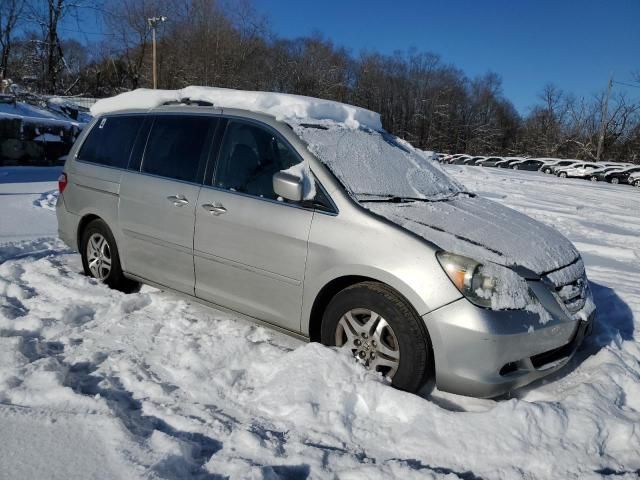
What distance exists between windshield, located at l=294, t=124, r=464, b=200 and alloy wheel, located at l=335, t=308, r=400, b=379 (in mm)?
763

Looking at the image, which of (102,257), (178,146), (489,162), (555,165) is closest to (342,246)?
(178,146)

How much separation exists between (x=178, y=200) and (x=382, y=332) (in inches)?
73.5

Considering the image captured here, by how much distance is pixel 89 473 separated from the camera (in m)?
2.13

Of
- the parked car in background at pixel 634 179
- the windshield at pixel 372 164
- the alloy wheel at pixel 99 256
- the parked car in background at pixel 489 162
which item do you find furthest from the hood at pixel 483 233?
the parked car in background at pixel 489 162

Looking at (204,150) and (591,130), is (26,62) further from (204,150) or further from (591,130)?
(591,130)

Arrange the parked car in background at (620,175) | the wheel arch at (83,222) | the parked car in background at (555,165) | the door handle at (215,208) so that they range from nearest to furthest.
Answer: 1. the door handle at (215,208)
2. the wheel arch at (83,222)
3. the parked car in background at (620,175)
4. the parked car in background at (555,165)

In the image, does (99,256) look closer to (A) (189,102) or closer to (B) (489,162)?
(A) (189,102)

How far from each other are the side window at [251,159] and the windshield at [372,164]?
0.65 feet

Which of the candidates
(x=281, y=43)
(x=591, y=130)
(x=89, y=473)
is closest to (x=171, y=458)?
(x=89, y=473)

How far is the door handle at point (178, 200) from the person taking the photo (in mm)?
3775

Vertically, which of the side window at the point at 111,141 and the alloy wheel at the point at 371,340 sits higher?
the side window at the point at 111,141

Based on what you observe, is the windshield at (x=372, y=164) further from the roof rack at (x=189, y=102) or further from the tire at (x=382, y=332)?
the roof rack at (x=189, y=102)

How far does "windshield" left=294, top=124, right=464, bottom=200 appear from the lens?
3.38m

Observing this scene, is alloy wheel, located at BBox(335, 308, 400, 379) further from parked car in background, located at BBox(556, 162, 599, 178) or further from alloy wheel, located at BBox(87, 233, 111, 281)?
parked car in background, located at BBox(556, 162, 599, 178)
